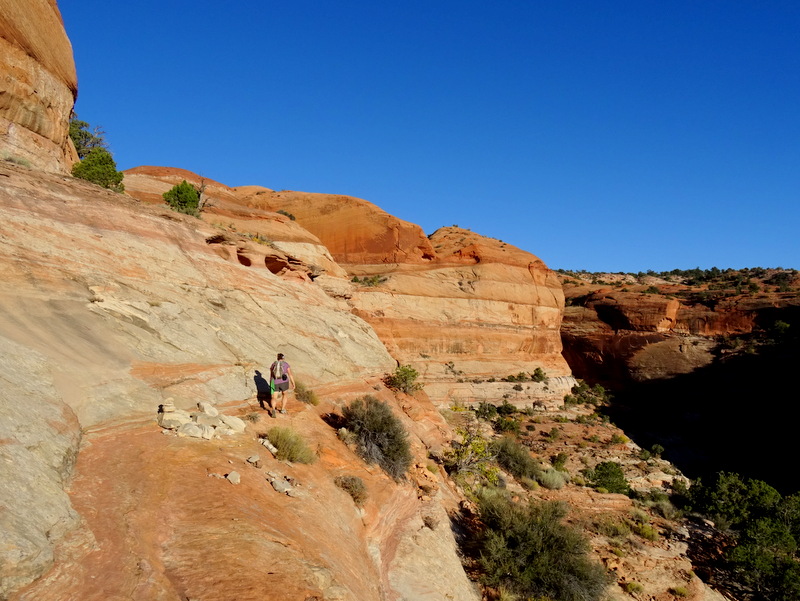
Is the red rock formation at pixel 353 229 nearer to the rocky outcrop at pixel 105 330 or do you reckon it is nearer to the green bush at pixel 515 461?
the rocky outcrop at pixel 105 330

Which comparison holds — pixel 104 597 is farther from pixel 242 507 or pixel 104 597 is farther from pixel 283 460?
pixel 283 460

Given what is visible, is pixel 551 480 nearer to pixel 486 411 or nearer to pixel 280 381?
pixel 486 411

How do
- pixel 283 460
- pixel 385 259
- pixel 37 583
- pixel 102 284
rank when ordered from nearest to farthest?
pixel 37 583 < pixel 283 460 < pixel 102 284 < pixel 385 259

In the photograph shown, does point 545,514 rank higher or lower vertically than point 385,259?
lower

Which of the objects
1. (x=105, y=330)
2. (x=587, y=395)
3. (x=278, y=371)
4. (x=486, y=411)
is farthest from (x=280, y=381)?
(x=587, y=395)

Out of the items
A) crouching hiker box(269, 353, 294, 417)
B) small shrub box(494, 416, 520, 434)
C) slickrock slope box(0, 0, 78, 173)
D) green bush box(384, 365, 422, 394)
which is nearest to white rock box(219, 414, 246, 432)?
crouching hiker box(269, 353, 294, 417)

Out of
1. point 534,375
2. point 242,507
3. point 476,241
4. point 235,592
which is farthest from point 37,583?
point 476,241

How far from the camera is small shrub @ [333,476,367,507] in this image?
27.0 ft

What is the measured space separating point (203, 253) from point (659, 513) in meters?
18.6

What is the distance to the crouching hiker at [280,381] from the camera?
9398 millimetres

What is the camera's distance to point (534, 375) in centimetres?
3309

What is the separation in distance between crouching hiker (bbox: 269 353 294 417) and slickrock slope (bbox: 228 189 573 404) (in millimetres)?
16830

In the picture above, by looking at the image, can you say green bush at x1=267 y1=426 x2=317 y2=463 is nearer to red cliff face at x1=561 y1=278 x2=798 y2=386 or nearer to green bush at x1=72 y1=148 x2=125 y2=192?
green bush at x1=72 y1=148 x2=125 y2=192

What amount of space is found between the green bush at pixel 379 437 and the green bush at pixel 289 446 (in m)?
2.06
